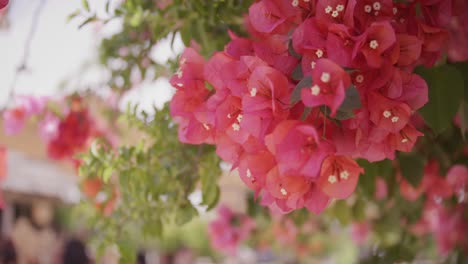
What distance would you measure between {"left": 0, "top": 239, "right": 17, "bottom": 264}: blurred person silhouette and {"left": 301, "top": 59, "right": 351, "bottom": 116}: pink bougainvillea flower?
248 centimetres

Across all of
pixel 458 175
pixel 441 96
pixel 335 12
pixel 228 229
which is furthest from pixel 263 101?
pixel 228 229

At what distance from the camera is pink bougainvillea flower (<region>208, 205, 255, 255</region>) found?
1709mm

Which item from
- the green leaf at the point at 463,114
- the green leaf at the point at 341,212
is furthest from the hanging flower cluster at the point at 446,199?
the green leaf at the point at 463,114

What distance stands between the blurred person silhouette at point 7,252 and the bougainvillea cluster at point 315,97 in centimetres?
234

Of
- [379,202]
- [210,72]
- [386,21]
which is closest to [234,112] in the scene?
[210,72]

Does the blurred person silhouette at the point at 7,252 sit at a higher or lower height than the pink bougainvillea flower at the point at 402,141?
lower

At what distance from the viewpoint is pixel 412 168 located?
3.21 ft

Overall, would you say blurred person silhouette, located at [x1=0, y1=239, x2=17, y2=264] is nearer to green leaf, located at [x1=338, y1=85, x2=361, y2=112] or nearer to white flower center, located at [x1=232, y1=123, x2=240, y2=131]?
white flower center, located at [x1=232, y1=123, x2=240, y2=131]

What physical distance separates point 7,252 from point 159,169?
6.95 feet

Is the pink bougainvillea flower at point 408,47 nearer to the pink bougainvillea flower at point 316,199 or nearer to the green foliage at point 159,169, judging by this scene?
the pink bougainvillea flower at point 316,199

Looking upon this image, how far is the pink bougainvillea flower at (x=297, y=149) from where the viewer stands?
1.55 feet

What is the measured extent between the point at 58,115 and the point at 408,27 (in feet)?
3.44

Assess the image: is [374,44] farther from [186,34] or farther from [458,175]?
[458,175]

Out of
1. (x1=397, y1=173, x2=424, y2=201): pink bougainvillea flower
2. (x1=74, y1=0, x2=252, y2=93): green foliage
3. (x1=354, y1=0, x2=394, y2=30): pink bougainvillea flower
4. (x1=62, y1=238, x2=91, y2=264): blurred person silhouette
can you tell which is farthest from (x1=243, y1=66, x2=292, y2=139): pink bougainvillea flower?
(x1=62, y1=238, x2=91, y2=264): blurred person silhouette
